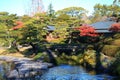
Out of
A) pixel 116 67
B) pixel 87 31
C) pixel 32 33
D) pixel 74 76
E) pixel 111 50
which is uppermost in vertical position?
pixel 87 31

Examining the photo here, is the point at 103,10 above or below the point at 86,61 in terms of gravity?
above

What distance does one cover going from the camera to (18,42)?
53.6 metres

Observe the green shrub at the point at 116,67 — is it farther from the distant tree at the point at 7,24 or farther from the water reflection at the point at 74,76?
the distant tree at the point at 7,24

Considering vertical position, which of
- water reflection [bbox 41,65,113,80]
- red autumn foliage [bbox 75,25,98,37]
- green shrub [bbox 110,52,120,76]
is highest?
red autumn foliage [bbox 75,25,98,37]

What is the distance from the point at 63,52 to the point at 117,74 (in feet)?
55.3

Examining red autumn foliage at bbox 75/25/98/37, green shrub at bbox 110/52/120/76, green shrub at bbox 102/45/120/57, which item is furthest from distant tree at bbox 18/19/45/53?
green shrub at bbox 110/52/120/76

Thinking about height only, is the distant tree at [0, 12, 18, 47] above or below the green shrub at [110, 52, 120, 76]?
above

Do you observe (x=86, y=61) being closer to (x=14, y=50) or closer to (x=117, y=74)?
(x=117, y=74)

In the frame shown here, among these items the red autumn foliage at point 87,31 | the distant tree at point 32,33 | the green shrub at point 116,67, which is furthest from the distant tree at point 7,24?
the green shrub at point 116,67

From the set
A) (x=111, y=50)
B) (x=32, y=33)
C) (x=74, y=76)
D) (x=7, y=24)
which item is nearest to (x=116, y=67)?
(x=74, y=76)

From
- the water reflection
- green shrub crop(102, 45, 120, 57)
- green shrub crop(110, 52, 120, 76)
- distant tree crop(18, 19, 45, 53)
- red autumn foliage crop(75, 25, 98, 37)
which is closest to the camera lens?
the water reflection

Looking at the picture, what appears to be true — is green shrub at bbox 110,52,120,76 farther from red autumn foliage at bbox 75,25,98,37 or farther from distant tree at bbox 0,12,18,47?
distant tree at bbox 0,12,18,47

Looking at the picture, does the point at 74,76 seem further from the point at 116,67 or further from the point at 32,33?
the point at 32,33

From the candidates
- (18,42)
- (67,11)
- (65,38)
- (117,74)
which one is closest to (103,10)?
(67,11)
